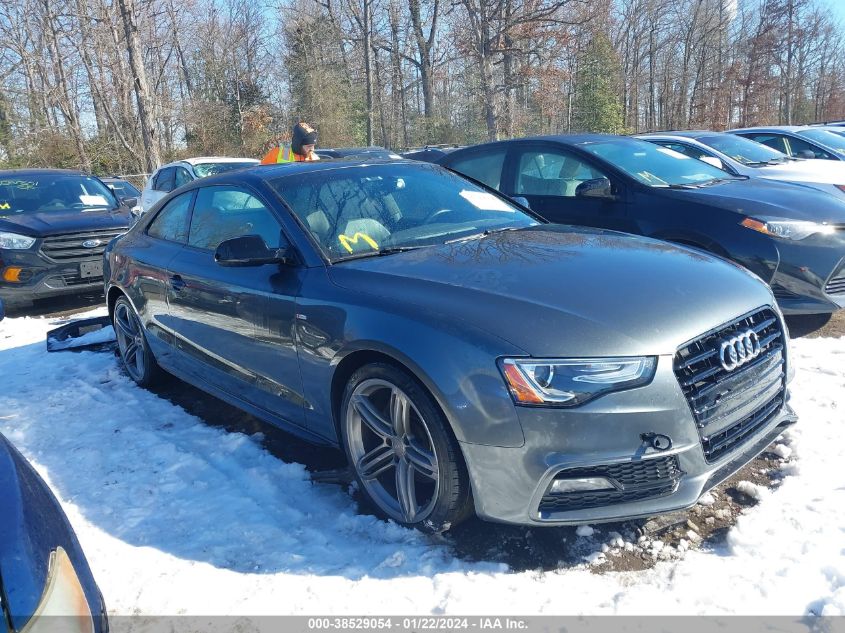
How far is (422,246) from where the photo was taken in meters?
3.31

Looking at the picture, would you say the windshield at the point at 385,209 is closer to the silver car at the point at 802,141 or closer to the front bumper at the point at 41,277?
the front bumper at the point at 41,277

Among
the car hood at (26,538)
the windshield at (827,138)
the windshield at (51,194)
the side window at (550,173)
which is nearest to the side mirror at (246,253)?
the car hood at (26,538)

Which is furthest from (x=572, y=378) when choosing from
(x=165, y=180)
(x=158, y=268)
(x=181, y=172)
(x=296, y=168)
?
(x=165, y=180)

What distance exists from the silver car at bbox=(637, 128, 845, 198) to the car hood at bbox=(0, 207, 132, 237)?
6.90 metres

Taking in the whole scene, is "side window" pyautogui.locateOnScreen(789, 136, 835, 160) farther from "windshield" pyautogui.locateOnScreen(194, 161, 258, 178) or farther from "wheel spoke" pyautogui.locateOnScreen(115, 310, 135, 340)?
"wheel spoke" pyautogui.locateOnScreen(115, 310, 135, 340)

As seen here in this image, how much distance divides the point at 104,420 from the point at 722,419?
366 centimetres

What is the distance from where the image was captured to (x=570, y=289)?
266cm

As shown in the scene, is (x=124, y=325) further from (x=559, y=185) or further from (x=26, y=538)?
(x=559, y=185)

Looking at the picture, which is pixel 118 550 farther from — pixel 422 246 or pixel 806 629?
pixel 806 629

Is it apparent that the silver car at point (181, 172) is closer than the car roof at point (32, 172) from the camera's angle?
No

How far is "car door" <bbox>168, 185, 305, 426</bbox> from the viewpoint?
10.7ft

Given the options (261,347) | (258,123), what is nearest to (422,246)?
(261,347)

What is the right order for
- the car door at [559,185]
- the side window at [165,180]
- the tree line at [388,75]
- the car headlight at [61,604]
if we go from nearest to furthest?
the car headlight at [61,604]
the car door at [559,185]
the side window at [165,180]
the tree line at [388,75]

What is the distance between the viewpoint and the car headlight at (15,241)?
7633 millimetres
